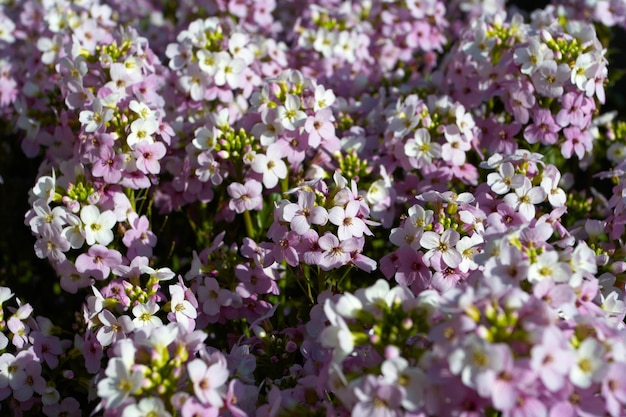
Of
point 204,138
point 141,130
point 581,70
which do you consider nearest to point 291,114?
point 204,138

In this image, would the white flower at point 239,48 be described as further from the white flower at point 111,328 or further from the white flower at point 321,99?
the white flower at point 111,328

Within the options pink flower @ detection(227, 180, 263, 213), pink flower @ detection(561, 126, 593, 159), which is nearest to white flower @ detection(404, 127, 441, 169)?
pink flower @ detection(561, 126, 593, 159)

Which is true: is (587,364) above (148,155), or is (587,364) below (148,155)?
above

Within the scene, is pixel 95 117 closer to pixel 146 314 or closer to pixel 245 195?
pixel 245 195

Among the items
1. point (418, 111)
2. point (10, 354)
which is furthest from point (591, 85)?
point (10, 354)

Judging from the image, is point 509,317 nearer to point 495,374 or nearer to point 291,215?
point 495,374

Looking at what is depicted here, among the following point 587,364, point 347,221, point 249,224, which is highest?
point 587,364

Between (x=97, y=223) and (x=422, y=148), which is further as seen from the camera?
(x=422, y=148)
